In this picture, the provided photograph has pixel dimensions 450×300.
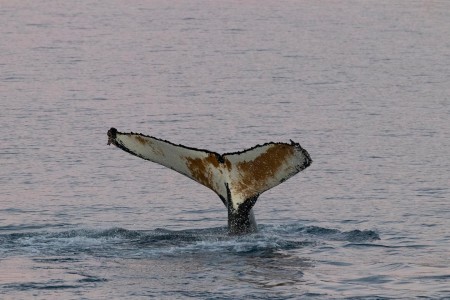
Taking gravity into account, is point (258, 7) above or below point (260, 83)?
above

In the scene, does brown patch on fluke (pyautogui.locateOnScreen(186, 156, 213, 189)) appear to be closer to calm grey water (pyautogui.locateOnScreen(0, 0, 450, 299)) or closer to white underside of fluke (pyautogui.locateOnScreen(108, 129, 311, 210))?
white underside of fluke (pyautogui.locateOnScreen(108, 129, 311, 210))

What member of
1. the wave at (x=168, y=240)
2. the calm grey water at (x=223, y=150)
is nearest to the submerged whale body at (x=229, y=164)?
the wave at (x=168, y=240)

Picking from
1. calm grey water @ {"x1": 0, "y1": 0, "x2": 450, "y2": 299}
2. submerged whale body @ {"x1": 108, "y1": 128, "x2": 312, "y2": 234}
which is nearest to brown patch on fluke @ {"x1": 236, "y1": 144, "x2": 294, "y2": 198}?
submerged whale body @ {"x1": 108, "y1": 128, "x2": 312, "y2": 234}

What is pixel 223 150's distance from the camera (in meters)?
23.5

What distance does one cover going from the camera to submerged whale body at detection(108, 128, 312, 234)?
14086mm

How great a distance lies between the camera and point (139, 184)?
68.5 feet

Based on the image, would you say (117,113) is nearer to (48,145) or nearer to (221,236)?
(48,145)

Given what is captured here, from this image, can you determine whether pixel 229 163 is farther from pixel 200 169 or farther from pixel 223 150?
pixel 223 150

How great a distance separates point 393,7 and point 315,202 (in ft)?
117

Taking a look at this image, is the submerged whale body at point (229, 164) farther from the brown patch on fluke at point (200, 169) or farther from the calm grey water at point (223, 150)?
the calm grey water at point (223, 150)

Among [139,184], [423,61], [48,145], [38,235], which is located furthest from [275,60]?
[38,235]

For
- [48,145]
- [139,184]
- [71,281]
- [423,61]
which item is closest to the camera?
[71,281]

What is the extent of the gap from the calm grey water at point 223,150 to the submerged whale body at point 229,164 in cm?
77

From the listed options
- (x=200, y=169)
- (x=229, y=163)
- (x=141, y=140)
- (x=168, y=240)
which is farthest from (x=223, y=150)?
(x=141, y=140)
